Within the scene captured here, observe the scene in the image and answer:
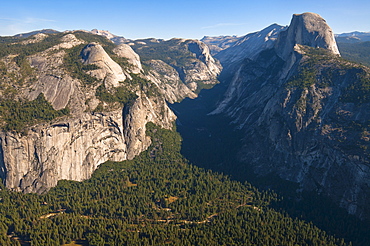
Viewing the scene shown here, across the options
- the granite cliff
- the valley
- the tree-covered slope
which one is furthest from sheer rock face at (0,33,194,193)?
the tree-covered slope

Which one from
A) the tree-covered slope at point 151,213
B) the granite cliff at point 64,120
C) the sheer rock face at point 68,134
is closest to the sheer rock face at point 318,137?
the tree-covered slope at point 151,213

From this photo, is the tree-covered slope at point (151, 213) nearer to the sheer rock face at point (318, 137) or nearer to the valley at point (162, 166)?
the valley at point (162, 166)

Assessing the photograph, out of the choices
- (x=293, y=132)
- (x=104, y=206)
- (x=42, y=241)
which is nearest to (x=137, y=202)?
(x=104, y=206)

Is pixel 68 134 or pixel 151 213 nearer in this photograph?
pixel 151 213

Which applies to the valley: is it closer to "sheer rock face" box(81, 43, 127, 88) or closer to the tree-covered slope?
the tree-covered slope

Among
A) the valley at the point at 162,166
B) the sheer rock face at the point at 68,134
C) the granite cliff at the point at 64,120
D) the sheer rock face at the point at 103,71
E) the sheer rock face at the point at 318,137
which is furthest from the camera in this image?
the sheer rock face at the point at 103,71

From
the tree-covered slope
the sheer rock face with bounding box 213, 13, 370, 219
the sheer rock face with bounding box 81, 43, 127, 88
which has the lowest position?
the tree-covered slope

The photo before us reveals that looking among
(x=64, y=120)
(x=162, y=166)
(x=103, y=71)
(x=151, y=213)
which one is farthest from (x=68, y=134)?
(x=151, y=213)

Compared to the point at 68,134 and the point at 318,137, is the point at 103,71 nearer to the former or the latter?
the point at 68,134
